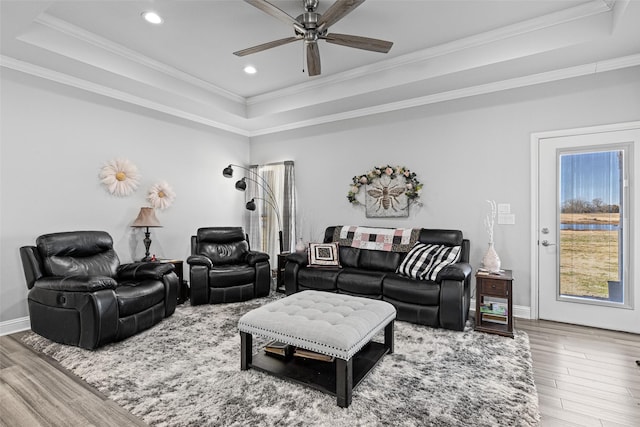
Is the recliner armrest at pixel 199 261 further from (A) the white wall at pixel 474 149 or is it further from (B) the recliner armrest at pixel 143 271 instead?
(A) the white wall at pixel 474 149

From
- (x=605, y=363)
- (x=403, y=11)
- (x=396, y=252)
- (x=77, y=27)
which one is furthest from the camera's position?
(x=396, y=252)

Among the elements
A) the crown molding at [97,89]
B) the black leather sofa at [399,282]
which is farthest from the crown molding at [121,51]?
the black leather sofa at [399,282]

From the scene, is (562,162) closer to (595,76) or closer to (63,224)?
(595,76)

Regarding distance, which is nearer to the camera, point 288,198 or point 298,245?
point 298,245

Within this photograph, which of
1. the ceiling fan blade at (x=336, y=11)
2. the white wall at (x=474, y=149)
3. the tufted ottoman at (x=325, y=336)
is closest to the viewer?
the tufted ottoman at (x=325, y=336)

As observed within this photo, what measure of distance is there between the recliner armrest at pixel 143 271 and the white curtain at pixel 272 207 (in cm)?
232

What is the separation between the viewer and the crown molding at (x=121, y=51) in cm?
319

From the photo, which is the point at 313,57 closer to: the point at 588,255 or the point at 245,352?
the point at 245,352

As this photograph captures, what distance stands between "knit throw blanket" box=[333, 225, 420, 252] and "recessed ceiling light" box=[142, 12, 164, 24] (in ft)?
10.6

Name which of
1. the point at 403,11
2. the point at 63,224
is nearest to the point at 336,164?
the point at 403,11

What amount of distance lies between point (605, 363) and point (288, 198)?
4420 mm

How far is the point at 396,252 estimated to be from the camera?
4352mm

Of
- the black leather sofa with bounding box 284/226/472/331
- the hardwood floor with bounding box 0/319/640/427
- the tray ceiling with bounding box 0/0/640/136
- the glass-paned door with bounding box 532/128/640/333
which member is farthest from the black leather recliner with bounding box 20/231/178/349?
the glass-paned door with bounding box 532/128/640/333

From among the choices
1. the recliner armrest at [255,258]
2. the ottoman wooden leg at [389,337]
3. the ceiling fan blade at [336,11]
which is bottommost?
the ottoman wooden leg at [389,337]
